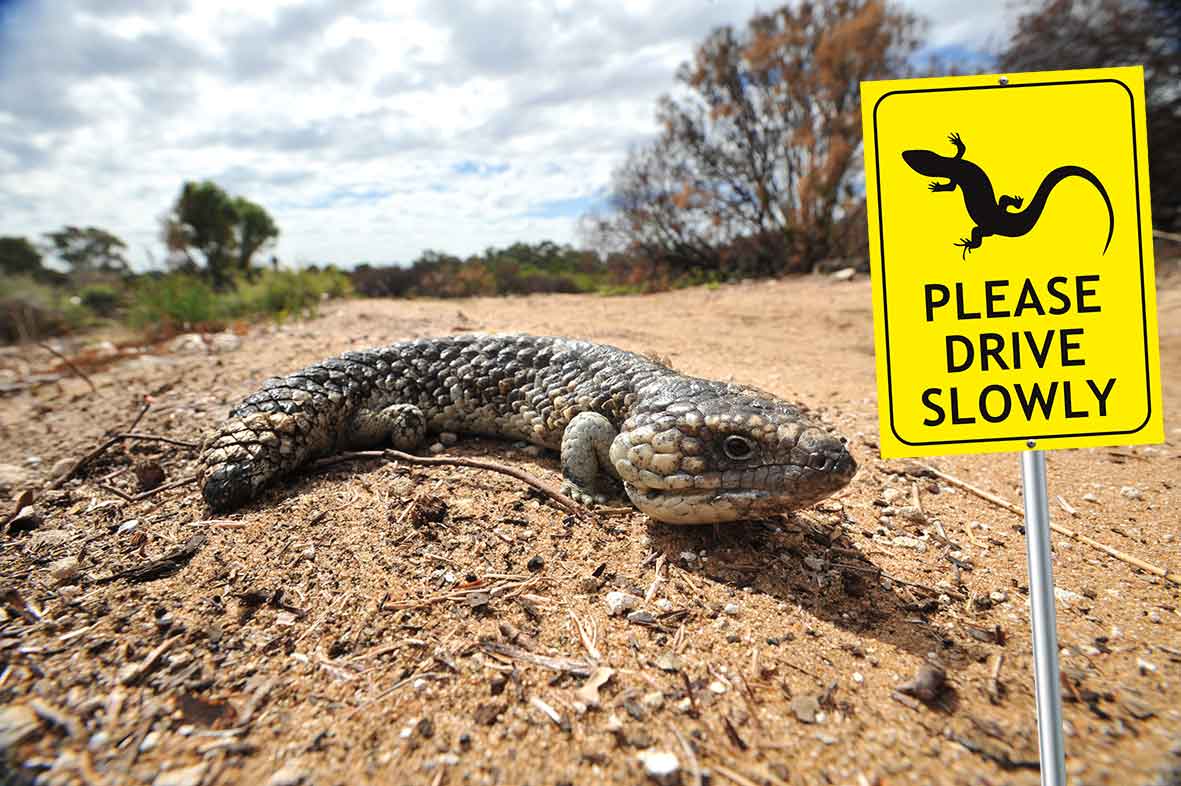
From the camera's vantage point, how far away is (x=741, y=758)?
4.58 ft

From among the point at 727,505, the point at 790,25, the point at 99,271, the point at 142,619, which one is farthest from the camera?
the point at 99,271

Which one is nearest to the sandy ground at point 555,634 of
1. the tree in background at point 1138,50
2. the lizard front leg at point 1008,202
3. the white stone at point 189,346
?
the lizard front leg at point 1008,202

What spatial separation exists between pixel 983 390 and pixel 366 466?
2.81m

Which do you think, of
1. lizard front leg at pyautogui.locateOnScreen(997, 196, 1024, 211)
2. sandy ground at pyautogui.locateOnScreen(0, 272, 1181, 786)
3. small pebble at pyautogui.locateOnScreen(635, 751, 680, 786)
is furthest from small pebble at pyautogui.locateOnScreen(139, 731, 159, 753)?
lizard front leg at pyautogui.locateOnScreen(997, 196, 1024, 211)

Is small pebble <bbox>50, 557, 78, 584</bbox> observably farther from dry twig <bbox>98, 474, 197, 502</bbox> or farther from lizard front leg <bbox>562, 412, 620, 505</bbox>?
lizard front leg <bbox>562, 412, 620, 505</bbox>

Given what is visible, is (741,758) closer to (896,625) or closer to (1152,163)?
(896,625)

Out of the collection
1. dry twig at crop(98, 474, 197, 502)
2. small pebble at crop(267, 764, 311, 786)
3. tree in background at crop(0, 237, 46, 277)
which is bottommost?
small pebble at crop(267, 764, 311, 786)

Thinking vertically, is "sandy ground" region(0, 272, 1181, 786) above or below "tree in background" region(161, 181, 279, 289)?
below

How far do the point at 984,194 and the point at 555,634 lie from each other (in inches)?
68.9

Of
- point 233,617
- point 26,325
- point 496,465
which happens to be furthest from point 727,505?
point 26,325

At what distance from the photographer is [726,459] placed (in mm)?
2162

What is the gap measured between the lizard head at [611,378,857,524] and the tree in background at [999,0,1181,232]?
49.4 feet

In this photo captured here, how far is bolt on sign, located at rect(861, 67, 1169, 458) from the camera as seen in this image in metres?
1.42

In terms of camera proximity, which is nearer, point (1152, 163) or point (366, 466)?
point (366, 466)
